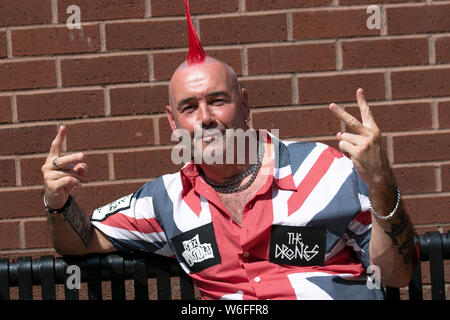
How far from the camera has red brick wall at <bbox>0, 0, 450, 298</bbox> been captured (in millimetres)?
2822

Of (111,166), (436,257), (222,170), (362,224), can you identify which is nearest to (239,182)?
(222,170)

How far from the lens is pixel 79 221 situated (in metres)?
2.35

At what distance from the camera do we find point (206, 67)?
2383 millimetres

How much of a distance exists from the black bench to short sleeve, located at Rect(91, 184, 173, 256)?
70 millimetres

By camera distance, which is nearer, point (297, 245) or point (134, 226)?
point (297, 245)

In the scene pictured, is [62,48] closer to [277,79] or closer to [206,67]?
[206,67]

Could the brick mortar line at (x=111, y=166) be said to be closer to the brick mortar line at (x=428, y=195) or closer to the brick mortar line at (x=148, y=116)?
the brick mortar line at (x=148, y=116)

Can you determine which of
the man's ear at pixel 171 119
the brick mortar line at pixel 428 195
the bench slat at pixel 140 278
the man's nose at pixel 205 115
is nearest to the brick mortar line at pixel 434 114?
the brick mortar line at pixel 428 195

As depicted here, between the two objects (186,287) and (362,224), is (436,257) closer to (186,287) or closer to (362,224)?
(362,224)

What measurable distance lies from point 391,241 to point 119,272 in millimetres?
1114

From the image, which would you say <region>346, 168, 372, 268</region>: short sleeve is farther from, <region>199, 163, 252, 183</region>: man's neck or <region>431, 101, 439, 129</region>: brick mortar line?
<region>431, 101, 439, 129</region>: brick mortar line

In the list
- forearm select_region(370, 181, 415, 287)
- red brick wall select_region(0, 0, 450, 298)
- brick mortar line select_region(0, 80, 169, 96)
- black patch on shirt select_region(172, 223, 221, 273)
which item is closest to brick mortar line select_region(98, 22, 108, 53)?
red brick wall select_region(0, 0, 450, 298)

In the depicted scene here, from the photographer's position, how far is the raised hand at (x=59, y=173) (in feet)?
7.14

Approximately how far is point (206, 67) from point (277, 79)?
0.57 meters
